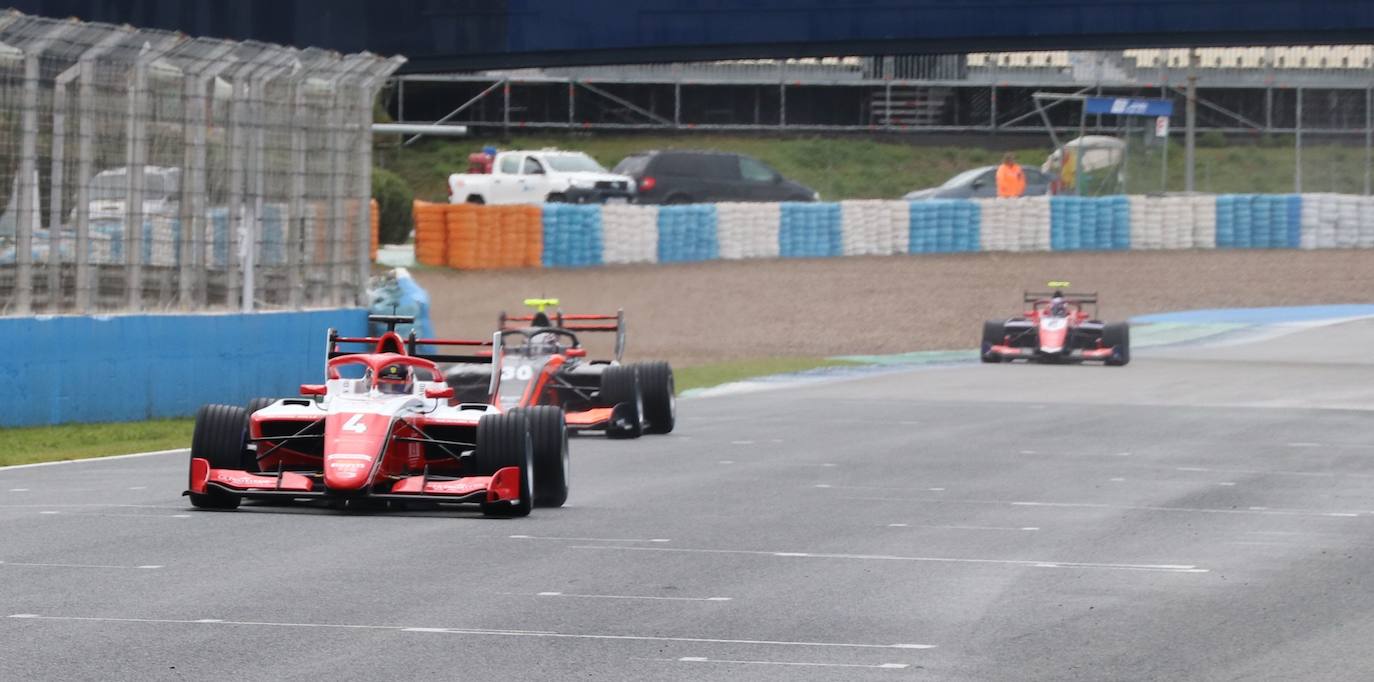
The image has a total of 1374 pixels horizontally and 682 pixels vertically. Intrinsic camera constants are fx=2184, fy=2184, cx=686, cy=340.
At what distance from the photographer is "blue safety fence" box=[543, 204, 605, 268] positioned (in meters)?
36.4

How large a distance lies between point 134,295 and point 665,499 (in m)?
7.87

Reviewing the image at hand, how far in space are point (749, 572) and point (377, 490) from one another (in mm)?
2723

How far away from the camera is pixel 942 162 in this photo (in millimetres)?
51562

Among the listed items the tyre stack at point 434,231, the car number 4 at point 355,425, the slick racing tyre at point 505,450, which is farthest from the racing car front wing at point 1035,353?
the car number 4 at point 355,425

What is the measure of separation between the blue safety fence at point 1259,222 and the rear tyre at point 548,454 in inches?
1218

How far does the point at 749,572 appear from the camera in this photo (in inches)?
397

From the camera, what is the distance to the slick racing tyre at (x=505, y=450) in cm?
1184

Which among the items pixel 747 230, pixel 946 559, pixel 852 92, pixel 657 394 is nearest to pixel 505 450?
pixel 946 559

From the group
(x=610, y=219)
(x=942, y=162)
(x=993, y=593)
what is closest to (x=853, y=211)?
(x=610, y=219)

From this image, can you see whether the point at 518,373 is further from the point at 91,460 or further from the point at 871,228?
the point at 871,228

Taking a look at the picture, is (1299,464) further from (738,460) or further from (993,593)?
(993,593)

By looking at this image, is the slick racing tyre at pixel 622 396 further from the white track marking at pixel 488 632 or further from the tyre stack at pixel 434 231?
the tyre stack at pixel 434 231

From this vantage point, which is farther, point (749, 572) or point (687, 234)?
point (687, 234)

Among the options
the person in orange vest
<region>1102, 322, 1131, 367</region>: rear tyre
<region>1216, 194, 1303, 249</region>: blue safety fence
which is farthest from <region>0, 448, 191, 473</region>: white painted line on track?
<region>1216, 194, 1303, 249</region>: blue safety fence
